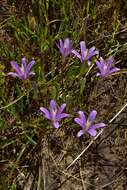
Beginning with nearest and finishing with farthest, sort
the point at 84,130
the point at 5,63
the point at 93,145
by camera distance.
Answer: the point at 84,130 < the point at 93,145 < the point at 5,63

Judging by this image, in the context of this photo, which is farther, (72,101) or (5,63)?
(5,63)

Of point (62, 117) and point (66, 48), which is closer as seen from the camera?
point (62, 117)

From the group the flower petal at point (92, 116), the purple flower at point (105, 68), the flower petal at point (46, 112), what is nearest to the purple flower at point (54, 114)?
the flower petal at point (46, 112)

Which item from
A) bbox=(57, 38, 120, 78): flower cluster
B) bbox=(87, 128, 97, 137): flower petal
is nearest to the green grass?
bbox=(57, 38, 120, 78): flower cluster

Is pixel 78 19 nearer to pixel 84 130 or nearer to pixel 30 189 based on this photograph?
pixel 84 130

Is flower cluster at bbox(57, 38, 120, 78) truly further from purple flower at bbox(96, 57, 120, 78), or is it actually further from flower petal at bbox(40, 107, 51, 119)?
flower petal at bbox(40, 107, 51, 119)

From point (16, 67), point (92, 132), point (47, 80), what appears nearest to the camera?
point (92, 132)

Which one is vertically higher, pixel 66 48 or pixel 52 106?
pixel 66 48

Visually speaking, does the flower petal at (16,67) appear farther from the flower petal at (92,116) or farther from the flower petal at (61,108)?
the flower petal at (92,116)

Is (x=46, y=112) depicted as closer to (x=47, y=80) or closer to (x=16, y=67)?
(x=16, y=67)

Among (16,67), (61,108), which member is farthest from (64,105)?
(16,67)

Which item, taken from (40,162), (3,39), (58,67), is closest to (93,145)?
(40,162)
